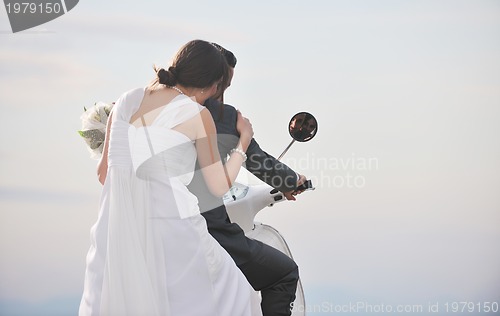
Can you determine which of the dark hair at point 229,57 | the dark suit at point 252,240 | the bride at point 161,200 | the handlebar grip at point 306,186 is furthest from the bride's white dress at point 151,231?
the handlebar grip at point 306,186

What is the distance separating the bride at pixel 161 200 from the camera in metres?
2.42

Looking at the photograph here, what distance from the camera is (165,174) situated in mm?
2455

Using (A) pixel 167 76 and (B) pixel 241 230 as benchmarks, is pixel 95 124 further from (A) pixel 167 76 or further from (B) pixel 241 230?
(B) pixel 241 230

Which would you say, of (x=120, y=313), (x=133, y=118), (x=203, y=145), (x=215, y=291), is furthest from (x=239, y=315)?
(x=133, y=118)

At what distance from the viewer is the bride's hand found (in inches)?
101

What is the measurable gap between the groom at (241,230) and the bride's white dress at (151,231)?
132 millimetres

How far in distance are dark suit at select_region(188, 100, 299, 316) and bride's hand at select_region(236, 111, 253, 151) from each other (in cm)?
2

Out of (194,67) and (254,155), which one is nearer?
(194,67)

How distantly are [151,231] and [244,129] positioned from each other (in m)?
0.48

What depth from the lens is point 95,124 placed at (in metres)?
2.79

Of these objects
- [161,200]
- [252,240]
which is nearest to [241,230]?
[252,240]

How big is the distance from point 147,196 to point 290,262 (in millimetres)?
688
